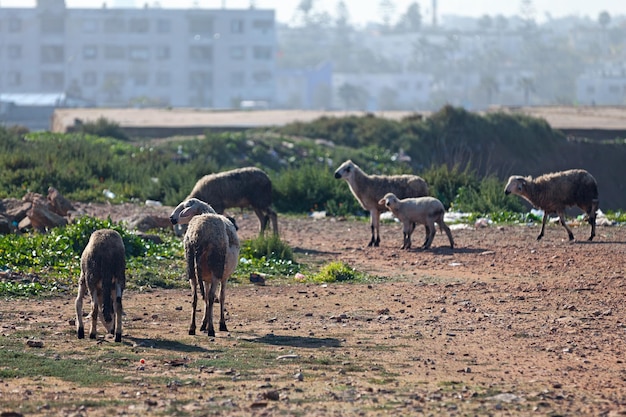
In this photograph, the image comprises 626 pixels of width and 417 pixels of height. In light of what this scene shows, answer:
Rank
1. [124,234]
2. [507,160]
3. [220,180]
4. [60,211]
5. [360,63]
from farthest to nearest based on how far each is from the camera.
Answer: [360,63] < [507,160] < [60,211] < [220,180] < [124,234]

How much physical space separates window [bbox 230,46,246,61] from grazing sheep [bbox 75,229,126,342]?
10846cm

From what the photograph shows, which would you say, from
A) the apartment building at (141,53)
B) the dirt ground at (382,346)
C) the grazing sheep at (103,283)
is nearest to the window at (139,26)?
the apartment building at (141,53)

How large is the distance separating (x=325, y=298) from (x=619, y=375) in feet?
15.6

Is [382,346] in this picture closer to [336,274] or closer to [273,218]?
[336,274]

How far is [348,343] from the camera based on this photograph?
36.7 feet

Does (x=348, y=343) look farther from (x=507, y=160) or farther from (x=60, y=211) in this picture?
(x=507, y=160)

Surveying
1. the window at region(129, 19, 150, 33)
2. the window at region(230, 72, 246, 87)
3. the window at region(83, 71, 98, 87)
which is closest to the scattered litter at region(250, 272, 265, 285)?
the window at region(83, 71, 98, 87)

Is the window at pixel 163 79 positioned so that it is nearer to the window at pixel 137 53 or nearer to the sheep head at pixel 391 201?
the window at pixel 137 53

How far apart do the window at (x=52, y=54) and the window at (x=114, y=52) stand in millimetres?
4213

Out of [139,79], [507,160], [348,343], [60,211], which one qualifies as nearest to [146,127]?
[507,160]

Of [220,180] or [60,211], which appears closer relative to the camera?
[220,180]

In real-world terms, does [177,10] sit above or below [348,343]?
above

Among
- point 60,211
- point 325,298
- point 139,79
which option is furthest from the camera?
point 139,79

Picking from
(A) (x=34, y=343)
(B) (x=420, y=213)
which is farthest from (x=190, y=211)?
(B) (x=420, y=213)
